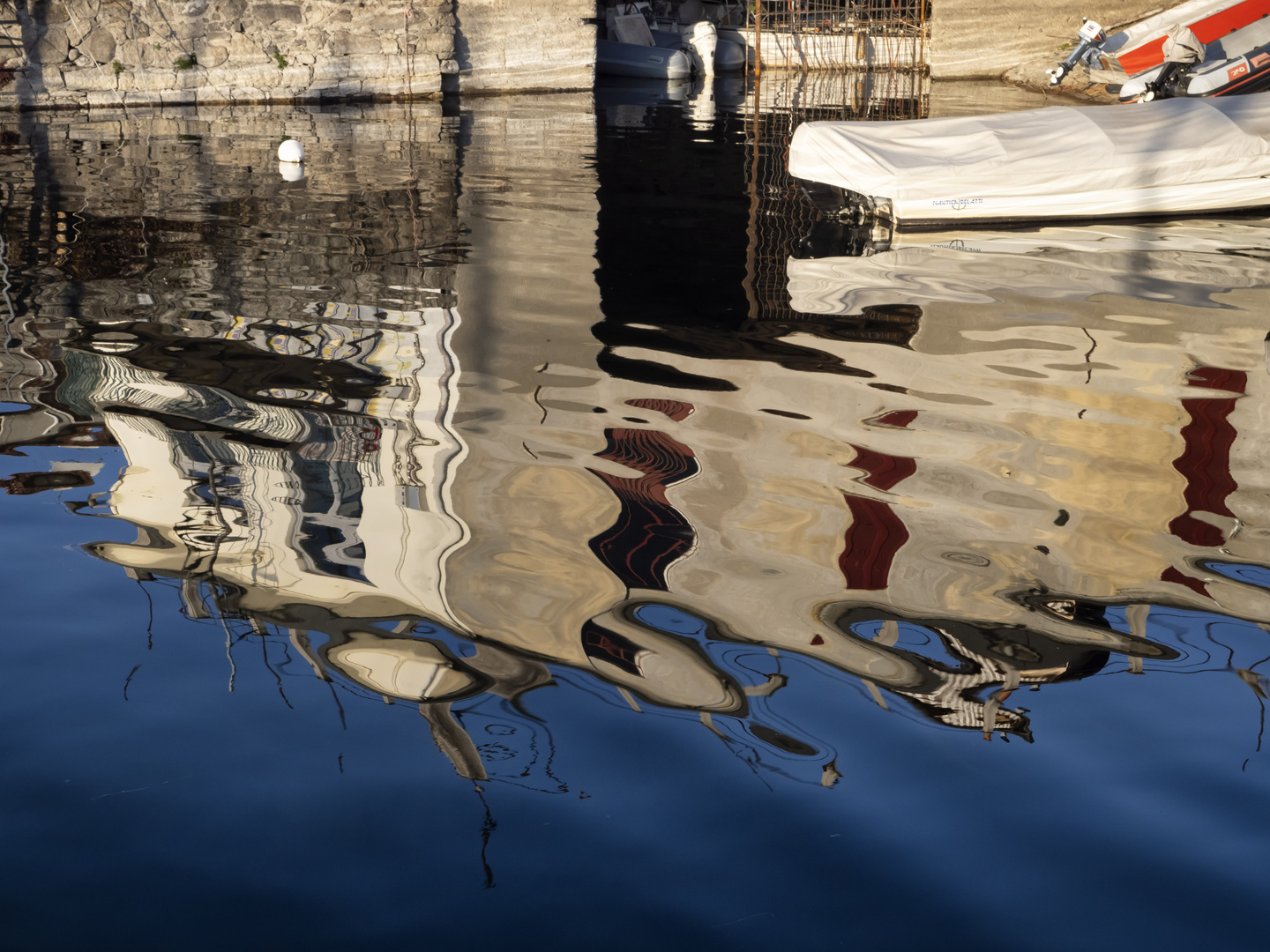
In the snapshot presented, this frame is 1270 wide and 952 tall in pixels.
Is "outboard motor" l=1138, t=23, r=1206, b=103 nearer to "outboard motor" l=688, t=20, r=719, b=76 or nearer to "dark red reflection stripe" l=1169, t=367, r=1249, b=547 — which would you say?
"dark red reflection stripe" l=1169, t=367, r=1249, b=547

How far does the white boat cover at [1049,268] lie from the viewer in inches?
228

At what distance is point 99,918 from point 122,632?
3.28ft

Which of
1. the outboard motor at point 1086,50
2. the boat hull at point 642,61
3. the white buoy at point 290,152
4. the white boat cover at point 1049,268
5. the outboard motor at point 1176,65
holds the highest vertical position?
the boat hull at point 642,61

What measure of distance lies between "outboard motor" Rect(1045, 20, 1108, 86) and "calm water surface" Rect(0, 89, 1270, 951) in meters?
10.7

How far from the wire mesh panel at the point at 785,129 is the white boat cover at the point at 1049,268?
192 mm

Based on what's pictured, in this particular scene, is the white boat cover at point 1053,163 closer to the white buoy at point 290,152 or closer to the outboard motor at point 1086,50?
the white buoy at point 290,152

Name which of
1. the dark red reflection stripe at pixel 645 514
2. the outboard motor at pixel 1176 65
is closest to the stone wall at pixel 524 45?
the outboard motor at pixel 1176 65

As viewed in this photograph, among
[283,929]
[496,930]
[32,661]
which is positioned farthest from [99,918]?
[32,661]

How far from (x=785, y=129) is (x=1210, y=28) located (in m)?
7.91

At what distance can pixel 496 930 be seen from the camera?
1713mm

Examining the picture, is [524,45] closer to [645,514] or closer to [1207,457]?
[1207,457]

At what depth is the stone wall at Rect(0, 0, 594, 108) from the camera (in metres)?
15.1

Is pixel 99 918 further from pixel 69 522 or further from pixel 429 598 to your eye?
pixel 69 522

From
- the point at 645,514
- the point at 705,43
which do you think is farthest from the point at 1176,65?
the point at 645,514
